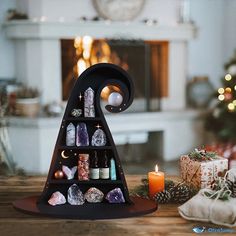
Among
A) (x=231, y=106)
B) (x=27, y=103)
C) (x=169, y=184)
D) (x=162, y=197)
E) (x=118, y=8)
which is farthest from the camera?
(x=118, y=8)

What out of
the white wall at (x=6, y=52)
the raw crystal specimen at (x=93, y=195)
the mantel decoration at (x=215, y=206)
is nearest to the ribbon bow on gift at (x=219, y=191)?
the mantel decoration at (x=215, y=206)

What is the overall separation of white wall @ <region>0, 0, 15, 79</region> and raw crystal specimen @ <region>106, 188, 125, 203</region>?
354 centimetres

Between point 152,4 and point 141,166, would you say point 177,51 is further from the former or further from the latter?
point 141,166

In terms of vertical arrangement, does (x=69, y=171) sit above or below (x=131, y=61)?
below

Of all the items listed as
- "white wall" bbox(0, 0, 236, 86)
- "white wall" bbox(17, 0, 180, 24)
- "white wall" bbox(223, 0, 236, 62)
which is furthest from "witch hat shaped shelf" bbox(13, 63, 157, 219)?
"white wall" bbox(223, 0, 236, 62)

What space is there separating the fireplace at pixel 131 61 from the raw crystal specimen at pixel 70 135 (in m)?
3.42

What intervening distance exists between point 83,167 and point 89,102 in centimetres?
20

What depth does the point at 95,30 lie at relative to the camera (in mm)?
4973

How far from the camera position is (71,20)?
4.95m

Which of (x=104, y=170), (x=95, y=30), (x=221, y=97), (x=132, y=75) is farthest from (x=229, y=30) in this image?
(x=104, y=170)

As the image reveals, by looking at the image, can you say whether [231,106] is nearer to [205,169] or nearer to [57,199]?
[205,169]

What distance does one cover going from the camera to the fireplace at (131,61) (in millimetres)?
5117

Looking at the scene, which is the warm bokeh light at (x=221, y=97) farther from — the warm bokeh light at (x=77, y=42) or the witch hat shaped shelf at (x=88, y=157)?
the witch hat shaped shelf at (x=88, y=157)

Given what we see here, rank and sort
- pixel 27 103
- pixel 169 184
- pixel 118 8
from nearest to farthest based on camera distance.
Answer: pixel 169 184
pixel 27 103
pixel 118 8
